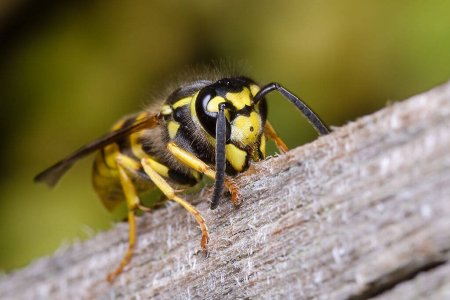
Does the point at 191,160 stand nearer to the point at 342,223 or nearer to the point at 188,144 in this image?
the point at 188,144

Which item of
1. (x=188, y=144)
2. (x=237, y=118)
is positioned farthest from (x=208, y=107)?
(x=188, y=144)

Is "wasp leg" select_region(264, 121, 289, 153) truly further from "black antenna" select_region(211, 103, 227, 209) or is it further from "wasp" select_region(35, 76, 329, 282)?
"black antenna" select_region(211, 103, 227, 209)

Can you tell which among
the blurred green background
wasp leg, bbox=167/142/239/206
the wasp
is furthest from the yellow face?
the blurred green background

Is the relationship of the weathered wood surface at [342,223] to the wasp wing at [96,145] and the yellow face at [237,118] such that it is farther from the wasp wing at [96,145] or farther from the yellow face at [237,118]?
the wasp wing at [96,145]

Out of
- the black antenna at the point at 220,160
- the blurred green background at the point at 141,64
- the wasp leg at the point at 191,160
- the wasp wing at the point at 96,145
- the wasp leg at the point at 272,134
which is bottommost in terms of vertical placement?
the black antenna at the point at 220,160

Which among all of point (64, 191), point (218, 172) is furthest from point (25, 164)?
point (218, 172)

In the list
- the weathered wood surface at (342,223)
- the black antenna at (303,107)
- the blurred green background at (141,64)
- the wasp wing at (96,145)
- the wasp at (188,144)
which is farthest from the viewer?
the blurred green background at (141,64)

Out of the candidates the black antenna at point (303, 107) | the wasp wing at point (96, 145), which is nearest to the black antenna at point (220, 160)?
the black antenna at point (303, 107)
